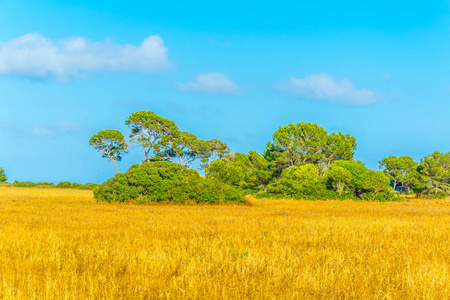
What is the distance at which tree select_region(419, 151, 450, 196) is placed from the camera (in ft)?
227

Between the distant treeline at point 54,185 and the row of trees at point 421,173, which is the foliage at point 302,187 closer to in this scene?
the row of trees at point 421,173

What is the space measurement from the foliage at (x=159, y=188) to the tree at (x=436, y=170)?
201ft

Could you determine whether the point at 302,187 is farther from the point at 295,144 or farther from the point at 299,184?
the point at 295,144

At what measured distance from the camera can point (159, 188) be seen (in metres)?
24.6

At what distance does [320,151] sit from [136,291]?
64885 millimetres

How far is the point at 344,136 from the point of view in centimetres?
7044

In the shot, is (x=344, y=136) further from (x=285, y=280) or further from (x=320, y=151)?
(x=285, y=280)

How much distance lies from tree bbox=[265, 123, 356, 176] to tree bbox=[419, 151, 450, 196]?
65.4 ft

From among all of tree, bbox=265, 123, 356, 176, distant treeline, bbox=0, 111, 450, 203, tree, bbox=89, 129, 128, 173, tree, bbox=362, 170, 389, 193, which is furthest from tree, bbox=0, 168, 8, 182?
tree, bbox=362, 170, 389, 193

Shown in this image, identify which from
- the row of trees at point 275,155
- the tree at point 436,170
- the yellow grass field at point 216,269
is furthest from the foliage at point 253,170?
the yellow grass field at point 216,269

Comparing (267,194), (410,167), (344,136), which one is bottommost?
(267,194)

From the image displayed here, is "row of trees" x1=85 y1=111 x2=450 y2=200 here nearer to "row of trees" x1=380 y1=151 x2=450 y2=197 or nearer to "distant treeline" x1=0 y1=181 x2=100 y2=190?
"row of trees" x1=380 y1=151 x2=450 y2=197

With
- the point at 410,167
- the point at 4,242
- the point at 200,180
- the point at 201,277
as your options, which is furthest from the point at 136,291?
the point at 410,167

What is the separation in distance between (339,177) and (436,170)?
46.4m
